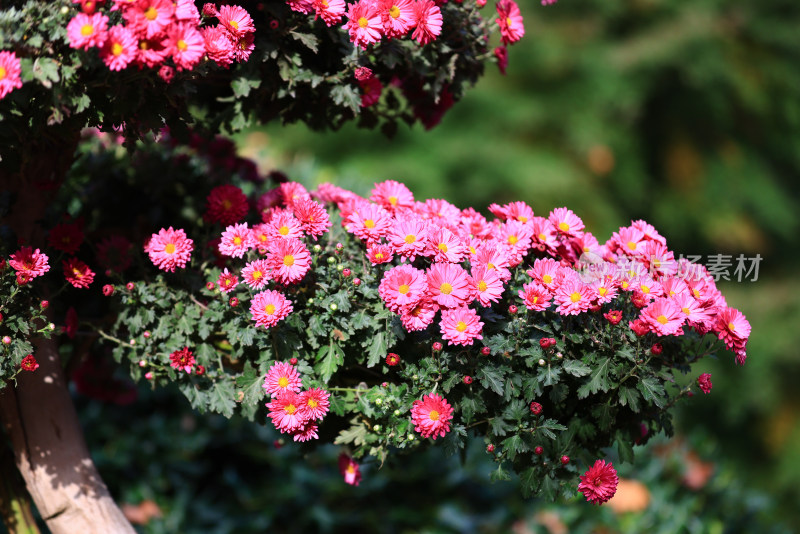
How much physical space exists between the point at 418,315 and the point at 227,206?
0.46 meters

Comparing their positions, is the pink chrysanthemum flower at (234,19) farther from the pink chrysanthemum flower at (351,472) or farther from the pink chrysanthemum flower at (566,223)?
the pink chrysanthemum flower at (351,472)

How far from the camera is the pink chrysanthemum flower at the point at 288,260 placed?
1182 millimetres

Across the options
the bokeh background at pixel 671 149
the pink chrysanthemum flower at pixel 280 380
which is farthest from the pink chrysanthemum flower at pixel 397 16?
the bokeh background at pixel 671 149

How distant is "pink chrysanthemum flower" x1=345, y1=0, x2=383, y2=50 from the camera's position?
3.92 feet

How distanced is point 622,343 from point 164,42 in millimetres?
828

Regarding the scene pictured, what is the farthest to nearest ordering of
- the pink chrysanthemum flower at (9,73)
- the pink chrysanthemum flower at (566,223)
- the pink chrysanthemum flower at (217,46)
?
the pink chrysanthemum flower at (566,223) → the pink chrysanthemum flower at (217,46) → the pink chrysanthemum flower at (9,73)

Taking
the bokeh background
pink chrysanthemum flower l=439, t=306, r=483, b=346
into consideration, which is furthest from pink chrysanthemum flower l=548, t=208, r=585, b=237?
the bokeh background

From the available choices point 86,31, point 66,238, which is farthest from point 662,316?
point 66,238

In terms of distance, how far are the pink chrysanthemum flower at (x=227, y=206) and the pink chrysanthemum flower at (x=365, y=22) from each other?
38cm

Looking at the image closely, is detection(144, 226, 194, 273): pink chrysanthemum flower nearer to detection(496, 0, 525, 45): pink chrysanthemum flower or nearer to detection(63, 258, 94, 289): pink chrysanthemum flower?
detection(63, 258, 94, 289): pink chrysanthemum flower

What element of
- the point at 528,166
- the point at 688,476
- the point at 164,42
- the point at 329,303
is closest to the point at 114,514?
the point at 329,303

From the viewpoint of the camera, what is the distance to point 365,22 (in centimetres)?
120

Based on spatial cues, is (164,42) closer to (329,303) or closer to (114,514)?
(329,303)

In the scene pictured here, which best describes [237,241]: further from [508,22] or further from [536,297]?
[508,22]
